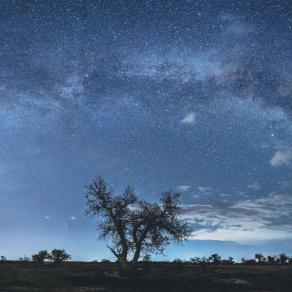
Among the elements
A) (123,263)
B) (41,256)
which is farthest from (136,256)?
(41,256)

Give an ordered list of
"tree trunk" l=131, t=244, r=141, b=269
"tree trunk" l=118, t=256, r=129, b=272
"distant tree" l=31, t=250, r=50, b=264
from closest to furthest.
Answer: "tree trunk" l=118, t=256, r=129, b=272
"tree trunk" l=131, t=244, r=141, b=269
"distant tree" l=31, t=250, r=50, b=264

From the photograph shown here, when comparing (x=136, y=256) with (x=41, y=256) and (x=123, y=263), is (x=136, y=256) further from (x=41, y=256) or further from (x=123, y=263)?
(x=41, y=256)

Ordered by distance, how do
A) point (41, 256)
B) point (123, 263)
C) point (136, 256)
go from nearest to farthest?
1. point (123, 263)
2. point (136, 256)
3. point (41, 256)

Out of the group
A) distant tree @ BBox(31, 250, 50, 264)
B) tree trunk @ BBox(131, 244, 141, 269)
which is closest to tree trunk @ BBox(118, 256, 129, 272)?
tree trunk @ BBox(131, 244, 141, 269)

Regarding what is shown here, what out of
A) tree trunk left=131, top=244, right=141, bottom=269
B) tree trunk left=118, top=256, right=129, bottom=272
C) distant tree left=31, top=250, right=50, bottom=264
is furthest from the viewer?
distant tree left=31, top=250, right=50, bottom=264

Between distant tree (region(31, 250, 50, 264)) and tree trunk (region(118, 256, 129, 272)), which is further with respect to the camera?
distant tree (region(31, 250, 50, 264))

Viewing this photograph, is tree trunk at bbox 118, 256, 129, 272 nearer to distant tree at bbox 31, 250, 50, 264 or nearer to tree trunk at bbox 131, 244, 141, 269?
tree trunk at bbox 131, 244, 141, 269

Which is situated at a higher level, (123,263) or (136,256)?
(136,256)

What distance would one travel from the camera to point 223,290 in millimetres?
25875

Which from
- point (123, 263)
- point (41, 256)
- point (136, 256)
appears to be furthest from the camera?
point (41, 256)

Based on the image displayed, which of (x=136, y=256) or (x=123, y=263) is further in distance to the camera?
(x=136, y=256)

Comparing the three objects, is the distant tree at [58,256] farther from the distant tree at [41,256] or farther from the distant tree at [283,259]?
the distant tree at [283,259]

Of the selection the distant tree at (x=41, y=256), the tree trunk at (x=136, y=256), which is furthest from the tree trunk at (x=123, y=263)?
the distant tree at (x=41, y=256)

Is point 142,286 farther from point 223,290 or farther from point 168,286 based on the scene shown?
point 223,290
